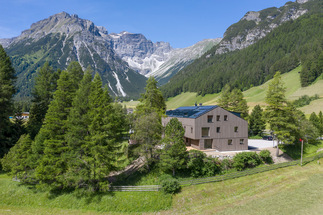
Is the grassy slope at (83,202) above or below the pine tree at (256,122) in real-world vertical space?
below

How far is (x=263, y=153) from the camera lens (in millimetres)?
38719

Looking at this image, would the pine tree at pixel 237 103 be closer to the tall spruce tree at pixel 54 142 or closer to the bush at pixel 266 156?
the bush at pixel 266 156

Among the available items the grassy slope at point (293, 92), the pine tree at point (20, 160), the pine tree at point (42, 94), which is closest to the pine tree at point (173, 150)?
the pine tree at point (20, 160)

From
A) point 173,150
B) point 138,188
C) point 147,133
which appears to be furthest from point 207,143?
point 138,188

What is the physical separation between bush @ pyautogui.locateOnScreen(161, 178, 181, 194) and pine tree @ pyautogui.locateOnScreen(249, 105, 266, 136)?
46.7 meters

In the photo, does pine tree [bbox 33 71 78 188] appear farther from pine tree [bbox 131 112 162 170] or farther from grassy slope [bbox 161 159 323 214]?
grassy slope [bbox 161 159 323 214]

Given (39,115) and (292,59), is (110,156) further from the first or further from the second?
(292,59)

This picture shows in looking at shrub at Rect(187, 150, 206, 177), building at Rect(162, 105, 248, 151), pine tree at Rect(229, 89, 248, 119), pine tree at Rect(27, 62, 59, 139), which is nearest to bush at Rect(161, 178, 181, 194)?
shrub at Rect(187, 150, 206, 177)

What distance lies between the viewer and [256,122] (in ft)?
217

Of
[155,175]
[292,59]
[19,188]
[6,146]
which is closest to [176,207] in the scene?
[155,175]

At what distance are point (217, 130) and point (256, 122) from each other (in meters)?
29.8

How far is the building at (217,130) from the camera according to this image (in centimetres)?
4234

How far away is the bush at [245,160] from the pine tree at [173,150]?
9897 millimetres

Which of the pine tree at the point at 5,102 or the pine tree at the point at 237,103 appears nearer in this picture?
the pine tree at the point at 5,102
